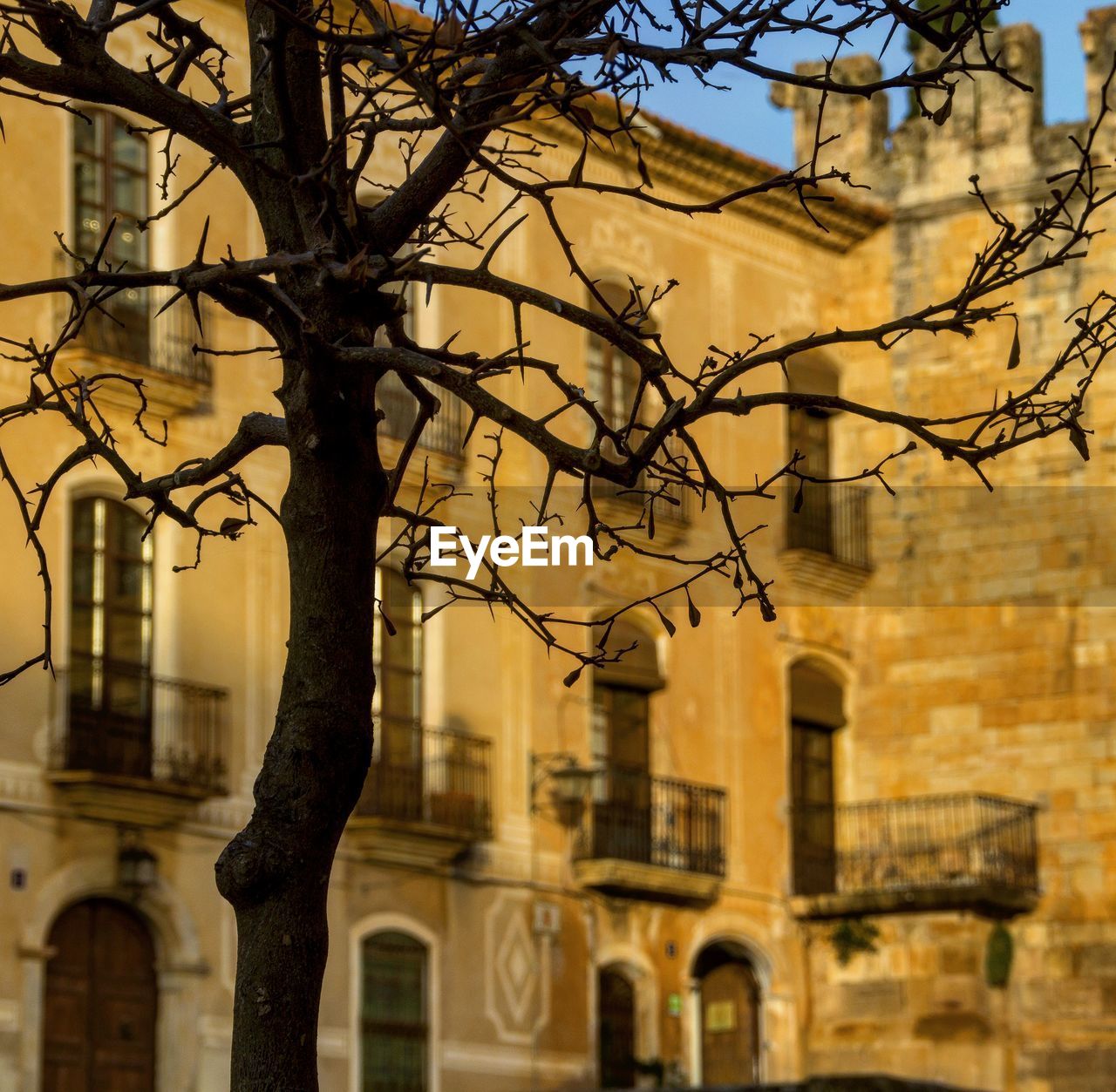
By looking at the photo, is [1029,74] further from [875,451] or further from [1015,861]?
[1015,861]

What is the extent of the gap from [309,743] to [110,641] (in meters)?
13.9

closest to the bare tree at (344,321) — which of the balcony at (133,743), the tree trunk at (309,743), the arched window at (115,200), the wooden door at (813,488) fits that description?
the tree trunk at (309,743)

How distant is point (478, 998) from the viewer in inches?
902

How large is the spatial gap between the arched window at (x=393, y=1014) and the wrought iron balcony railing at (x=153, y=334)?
5043mm

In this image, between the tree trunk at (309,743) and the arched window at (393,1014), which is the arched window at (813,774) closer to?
the arched window at (393,1014)

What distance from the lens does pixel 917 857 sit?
26188mm

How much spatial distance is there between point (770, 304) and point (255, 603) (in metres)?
8.33

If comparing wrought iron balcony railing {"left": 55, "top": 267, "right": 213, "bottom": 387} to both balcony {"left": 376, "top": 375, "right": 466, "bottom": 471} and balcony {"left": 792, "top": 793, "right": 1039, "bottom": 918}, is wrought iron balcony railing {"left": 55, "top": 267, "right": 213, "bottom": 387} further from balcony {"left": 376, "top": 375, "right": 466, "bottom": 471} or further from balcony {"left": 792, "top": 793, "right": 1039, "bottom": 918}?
balcony {"left": 792, "top": 793, "right": 1039, "bottom": 918}

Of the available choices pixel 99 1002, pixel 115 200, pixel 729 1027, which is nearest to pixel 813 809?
pixel 729 1027

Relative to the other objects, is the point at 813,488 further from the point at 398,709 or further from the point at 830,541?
the point at 398,709

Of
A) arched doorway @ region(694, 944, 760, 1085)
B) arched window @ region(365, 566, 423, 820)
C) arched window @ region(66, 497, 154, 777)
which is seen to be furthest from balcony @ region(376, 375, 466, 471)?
arched doorway @ region(694, 944, 760, 1085)

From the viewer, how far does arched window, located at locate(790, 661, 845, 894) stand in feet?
87.5

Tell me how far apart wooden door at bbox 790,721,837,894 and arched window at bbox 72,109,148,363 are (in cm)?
933

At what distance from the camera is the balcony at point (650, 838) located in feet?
78.5
